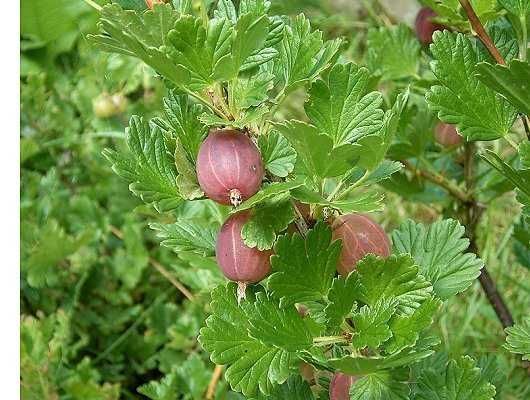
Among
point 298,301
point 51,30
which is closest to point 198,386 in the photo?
point 298,301

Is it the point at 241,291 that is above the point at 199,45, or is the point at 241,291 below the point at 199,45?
below

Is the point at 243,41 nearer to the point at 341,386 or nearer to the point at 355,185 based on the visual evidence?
the point at 355,185

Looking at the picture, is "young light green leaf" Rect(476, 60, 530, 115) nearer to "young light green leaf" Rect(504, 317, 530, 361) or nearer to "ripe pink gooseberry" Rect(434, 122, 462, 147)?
"young light green leaf" Rect(504, 317, 530, 361)

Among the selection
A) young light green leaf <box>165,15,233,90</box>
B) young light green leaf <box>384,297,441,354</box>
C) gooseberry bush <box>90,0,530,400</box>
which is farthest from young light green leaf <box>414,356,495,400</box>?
young light green leaf <box>165,15,233,90</box>

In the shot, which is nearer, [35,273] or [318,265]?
[318,265]

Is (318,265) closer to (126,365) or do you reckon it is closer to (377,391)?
(377,391)

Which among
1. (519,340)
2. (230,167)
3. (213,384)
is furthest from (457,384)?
(213,384)
